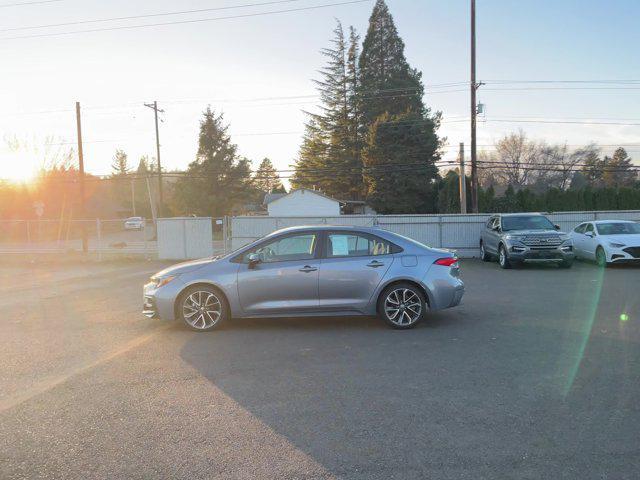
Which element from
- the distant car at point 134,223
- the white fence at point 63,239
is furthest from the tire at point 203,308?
the distant car at point 134,223

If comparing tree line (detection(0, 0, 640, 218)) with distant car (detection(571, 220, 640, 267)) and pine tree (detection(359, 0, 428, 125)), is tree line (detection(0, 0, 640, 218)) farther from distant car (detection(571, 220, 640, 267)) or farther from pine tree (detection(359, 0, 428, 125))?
distant car (detection(571, 220, 640, 267))

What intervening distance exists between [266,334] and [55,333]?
3.32m

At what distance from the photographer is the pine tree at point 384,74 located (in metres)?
57.9

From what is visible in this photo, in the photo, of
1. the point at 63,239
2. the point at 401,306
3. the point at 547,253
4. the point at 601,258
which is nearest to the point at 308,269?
the point at 401,306

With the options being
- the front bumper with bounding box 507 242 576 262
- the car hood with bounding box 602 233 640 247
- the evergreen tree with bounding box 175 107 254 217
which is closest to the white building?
the evergreen tree with bounding box 175 107 254 217

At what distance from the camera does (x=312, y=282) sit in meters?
7.36

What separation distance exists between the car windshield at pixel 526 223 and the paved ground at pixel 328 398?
761cm

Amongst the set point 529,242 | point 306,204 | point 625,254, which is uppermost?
point 306,204

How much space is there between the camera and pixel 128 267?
62.3ft

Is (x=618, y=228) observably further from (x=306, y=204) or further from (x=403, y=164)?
(x=306, y=204)

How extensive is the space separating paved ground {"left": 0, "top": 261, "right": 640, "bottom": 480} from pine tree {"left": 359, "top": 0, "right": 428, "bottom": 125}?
5215cm

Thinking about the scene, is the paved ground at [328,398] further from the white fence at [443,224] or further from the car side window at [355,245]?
the white fence at [443,224]

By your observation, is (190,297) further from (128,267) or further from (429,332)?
(128,267)

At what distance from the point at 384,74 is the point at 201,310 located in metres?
57.3
